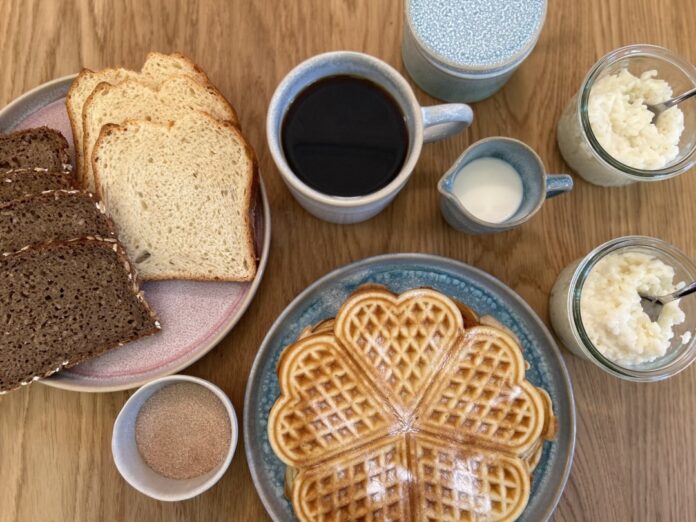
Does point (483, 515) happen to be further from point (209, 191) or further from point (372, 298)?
point (209, 191)

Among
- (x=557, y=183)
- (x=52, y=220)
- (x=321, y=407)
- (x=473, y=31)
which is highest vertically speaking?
(x=473, y=31)

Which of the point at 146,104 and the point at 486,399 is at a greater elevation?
the point at 146,104

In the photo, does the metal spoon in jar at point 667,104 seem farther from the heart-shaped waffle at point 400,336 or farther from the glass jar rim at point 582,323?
the heart-shaped waffle at point 400,336

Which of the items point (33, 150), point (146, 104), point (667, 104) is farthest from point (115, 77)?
point (667, 104)

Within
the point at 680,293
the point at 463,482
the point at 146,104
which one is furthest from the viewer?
the point at 146,104

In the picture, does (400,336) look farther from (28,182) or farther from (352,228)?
(28,182)

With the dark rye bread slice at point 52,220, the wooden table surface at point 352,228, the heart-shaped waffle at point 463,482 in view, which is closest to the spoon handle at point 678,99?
the wooden table surface at point 352,228

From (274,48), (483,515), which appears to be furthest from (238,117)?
(483,515)
